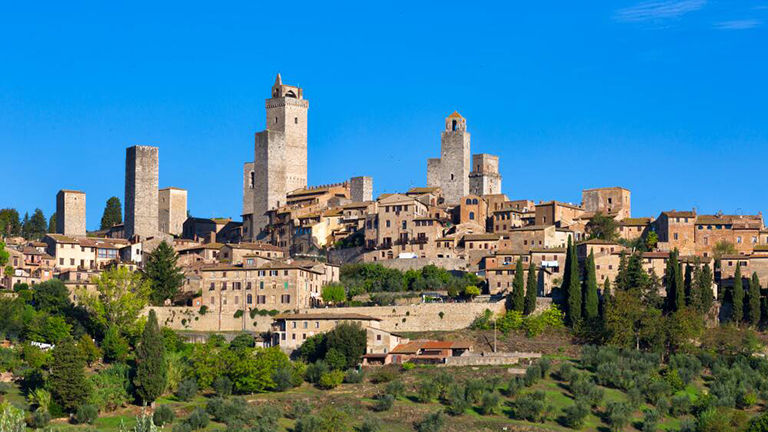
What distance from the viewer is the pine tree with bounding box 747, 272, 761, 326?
276 ft

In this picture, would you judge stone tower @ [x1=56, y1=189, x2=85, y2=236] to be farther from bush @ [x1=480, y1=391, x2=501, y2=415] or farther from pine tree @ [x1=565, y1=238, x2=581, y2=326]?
bush @ [x1=480, y1=391, x2=501, y2=415]

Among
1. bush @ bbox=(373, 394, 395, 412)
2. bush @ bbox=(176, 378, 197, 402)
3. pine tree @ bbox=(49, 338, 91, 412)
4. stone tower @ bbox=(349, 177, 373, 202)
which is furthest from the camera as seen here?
stone tower @ bbox=(349, 177, 373, 202)

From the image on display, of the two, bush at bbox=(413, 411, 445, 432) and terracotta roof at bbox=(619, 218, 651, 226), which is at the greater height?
terracotta roof at bbox=(619, 218, 651, 226)

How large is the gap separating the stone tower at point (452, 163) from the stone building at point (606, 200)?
10.8 m

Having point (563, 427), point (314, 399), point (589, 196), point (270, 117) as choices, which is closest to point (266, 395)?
point (314, 399)

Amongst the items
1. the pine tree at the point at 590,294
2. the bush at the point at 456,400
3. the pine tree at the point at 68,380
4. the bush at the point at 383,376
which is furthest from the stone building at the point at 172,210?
the bush at the point at 456,400

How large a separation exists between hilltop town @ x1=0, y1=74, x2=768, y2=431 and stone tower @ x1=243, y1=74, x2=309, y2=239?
1.47 m

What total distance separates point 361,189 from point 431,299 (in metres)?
31.3

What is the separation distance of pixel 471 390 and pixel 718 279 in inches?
917

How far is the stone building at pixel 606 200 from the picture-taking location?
11094 centimetres

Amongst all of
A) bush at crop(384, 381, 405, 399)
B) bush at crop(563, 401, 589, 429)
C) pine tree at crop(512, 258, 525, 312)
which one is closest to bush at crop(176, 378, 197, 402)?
bush at crop(384, 381, 405, 399)

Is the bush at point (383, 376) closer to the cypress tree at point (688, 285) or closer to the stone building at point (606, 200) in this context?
the cypress tree at point (688, 285)

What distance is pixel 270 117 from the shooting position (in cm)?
12625

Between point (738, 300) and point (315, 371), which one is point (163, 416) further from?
point (738, 300)
